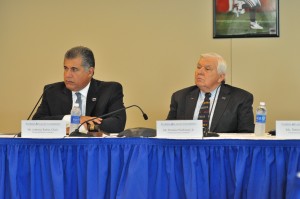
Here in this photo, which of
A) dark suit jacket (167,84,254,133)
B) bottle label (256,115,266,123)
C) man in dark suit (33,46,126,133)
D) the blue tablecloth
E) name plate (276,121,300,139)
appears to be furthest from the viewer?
man in dark suit (33,46,126,133)

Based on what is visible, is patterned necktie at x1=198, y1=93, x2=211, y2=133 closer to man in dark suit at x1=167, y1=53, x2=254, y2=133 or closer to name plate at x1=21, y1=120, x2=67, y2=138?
man in dark suit at x1=167, y1=53, x2=254, y2=133

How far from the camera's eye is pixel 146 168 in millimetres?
2174

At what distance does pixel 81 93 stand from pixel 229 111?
1.10 metres

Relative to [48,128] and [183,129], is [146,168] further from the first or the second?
[48,128]

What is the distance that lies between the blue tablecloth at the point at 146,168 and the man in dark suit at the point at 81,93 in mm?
1003

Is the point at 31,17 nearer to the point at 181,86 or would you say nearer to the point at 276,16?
the point at 181,86

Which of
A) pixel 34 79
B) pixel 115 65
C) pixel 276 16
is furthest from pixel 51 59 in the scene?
pixel 276 16

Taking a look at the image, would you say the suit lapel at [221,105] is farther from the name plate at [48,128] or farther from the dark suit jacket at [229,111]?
the name plate at [48,128]

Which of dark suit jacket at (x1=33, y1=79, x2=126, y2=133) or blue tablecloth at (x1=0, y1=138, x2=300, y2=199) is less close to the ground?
dark suit jacket at (x1=33, y1=79, x2=126, y2=133)

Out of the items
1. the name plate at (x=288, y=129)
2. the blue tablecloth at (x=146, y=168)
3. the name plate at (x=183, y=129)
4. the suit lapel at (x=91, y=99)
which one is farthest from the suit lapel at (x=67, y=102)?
the name plate at (x=288, y=129)

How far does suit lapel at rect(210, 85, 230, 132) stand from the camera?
319cm

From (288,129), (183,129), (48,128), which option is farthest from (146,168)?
(288,129)

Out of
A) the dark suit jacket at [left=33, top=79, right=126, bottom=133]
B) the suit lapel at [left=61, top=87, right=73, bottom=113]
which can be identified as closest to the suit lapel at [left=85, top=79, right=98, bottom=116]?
the dark suit jacket at [left=33, top=79, right=126, bottom=133]

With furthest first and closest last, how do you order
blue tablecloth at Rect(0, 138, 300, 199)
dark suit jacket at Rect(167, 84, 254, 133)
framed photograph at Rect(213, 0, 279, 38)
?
framed photograph at Rect(213, 0, 279, 38) < dark suit jacket at Rect(167, 84, 254, 133) < blue tablecloth at Rect(0, 138, 300, 199)
